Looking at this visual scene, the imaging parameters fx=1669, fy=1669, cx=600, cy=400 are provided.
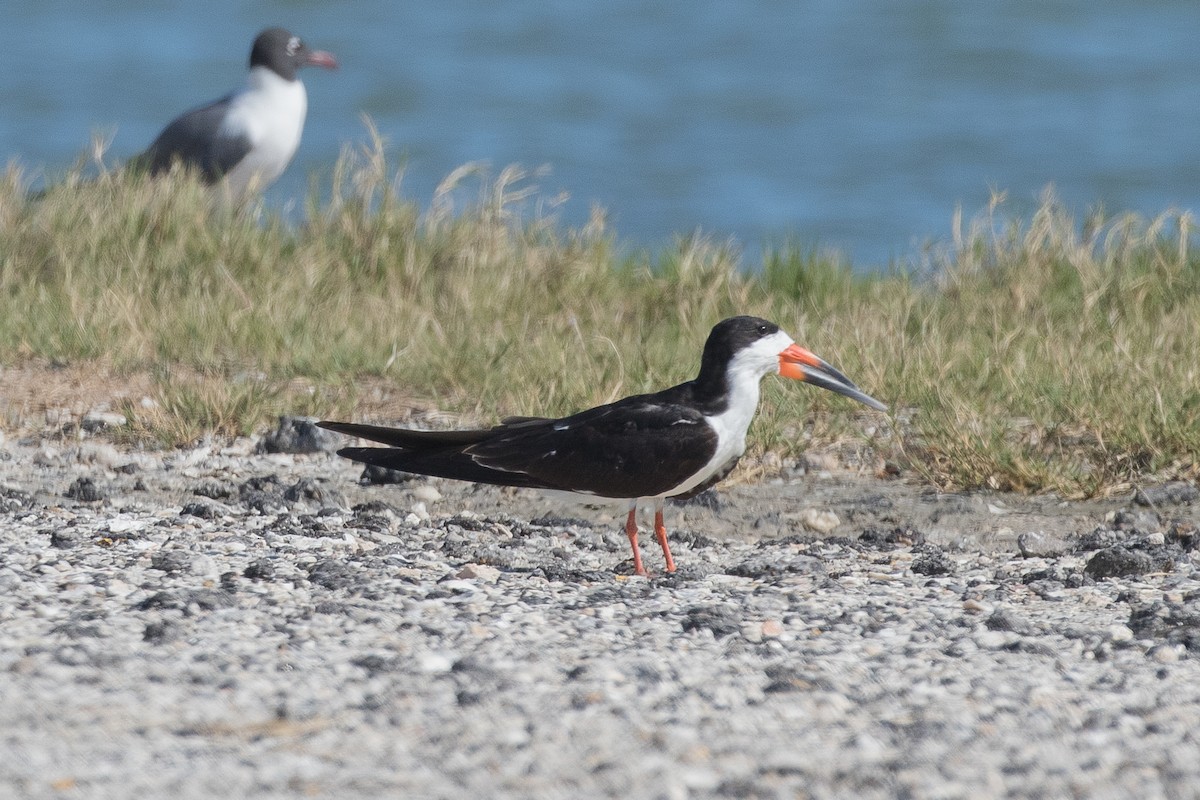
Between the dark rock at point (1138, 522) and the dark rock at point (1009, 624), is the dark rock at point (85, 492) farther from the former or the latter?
the dark rock at point (1138, 522)

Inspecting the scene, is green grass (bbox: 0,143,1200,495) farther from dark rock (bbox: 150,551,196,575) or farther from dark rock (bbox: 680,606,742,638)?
dark rock (bbox: 680,606,742,638)

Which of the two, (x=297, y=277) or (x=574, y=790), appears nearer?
(x=574, y=790)

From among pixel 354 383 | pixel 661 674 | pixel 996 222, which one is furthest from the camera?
pixel 996 222

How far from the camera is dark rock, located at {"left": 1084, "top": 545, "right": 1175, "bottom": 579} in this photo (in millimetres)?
4516

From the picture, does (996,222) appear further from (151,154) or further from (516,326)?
(151,154)

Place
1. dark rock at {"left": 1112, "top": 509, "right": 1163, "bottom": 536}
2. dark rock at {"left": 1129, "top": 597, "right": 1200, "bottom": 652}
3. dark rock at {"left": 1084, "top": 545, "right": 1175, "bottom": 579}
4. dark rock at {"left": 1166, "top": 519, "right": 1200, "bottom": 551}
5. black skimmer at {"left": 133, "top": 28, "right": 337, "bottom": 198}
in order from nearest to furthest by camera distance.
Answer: dark rock at {"left": 1129, "top": 597, "right": 1200, "bottom": 652} < dark rock at {"left": 1084, "top": 545, "right": 1175, "bottom": 579} < dark rock at {"left": 1166, "top": 519, "right": 1200, "bottom": 551} < dark rock at {"left": 1112, "top": 509, "right": 1163, "bottom": 536} < black skimmer at {"left": 133, "top": 28, "right": 337, "bottom": 198}

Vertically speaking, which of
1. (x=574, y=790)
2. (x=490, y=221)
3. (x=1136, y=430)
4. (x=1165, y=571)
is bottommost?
(x=574, y=790)

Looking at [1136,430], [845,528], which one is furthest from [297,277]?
[1136,430]

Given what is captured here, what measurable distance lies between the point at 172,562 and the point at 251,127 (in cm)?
659

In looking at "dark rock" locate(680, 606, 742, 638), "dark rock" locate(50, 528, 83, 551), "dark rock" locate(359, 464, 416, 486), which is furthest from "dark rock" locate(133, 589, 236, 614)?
"dark rock" locate(359, 464, 416, 486)

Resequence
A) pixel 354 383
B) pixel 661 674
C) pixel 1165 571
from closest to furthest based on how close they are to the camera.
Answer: pixel 661 674 → pixel 1165 571 → pixel 354 383

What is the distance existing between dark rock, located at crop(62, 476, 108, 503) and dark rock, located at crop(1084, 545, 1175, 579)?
116 inches

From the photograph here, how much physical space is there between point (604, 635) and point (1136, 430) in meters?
2.53

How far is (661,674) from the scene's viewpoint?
354 cm
